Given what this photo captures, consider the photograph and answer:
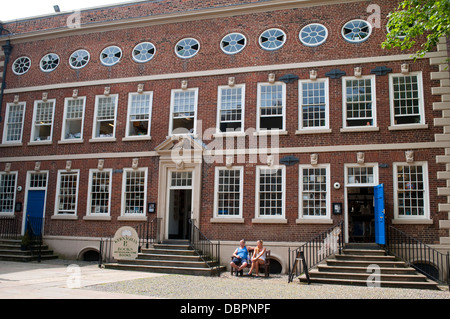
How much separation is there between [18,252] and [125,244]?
5.30 m

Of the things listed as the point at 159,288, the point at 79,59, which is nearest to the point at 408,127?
the point at 159,288

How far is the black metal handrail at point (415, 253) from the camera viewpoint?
13.8 m

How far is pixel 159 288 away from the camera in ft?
34.7

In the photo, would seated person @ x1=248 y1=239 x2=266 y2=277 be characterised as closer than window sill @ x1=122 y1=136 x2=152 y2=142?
Yes

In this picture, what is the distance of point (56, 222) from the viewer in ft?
59.7

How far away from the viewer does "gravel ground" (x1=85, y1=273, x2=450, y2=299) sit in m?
9.87

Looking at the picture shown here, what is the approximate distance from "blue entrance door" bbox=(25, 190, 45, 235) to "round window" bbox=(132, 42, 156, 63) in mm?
7091

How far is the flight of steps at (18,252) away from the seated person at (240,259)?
317 inches

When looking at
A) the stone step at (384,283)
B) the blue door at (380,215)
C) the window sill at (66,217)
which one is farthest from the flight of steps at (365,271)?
the window sill at (66,217)

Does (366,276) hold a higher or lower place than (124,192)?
lower

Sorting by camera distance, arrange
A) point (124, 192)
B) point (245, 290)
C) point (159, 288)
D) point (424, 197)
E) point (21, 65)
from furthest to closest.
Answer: point (21, 65)
point (124, 192)
point (424, 197)
point (245, 290)
point (159, 288)

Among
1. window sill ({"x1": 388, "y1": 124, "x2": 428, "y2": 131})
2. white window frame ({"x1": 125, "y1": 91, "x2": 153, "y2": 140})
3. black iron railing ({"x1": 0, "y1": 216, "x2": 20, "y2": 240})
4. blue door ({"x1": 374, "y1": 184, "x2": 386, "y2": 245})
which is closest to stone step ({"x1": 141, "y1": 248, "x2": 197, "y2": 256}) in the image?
white window frame ({"x1": 125, "y1": 91, "x2": 153, "y2": 140})

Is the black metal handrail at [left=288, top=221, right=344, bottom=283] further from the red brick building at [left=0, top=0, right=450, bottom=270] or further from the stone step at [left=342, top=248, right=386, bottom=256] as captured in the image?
the stone step at [left=342, top=248, right=386, bottom=256]

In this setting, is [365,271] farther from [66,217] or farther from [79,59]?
[79,59]
